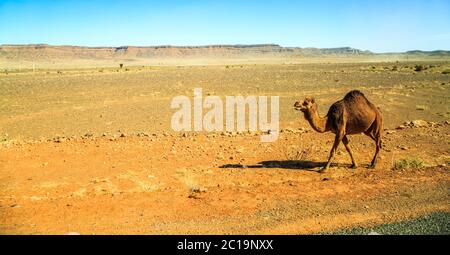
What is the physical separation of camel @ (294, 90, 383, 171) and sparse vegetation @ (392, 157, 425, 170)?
0.50 meters

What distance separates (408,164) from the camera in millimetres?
9828

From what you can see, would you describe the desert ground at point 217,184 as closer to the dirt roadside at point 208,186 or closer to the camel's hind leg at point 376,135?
the dirt roadside at point 208,186

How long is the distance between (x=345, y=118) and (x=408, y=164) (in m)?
1.91

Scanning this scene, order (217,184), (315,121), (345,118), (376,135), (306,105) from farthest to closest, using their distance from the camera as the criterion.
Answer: (376,135)
(345,118)
(315,121)
(306,105)
(217,184)

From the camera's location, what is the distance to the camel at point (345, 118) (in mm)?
9477

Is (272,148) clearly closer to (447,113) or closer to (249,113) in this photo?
(249,113)

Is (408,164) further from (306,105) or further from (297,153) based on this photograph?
(306,105)

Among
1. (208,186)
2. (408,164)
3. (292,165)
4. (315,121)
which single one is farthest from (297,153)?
(208,186)

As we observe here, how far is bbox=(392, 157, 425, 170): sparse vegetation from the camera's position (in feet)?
32.1

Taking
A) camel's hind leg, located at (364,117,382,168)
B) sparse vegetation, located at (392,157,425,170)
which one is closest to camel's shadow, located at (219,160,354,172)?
camel's hind leg, located at (364,117,382,168)

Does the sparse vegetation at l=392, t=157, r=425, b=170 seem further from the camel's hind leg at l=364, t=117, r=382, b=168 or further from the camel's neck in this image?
the camel's neck

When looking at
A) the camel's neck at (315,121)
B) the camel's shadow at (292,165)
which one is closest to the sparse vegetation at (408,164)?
the camel's shadow at (292,165)

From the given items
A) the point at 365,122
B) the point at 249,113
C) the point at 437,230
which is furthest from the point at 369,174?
the point at 249,113
